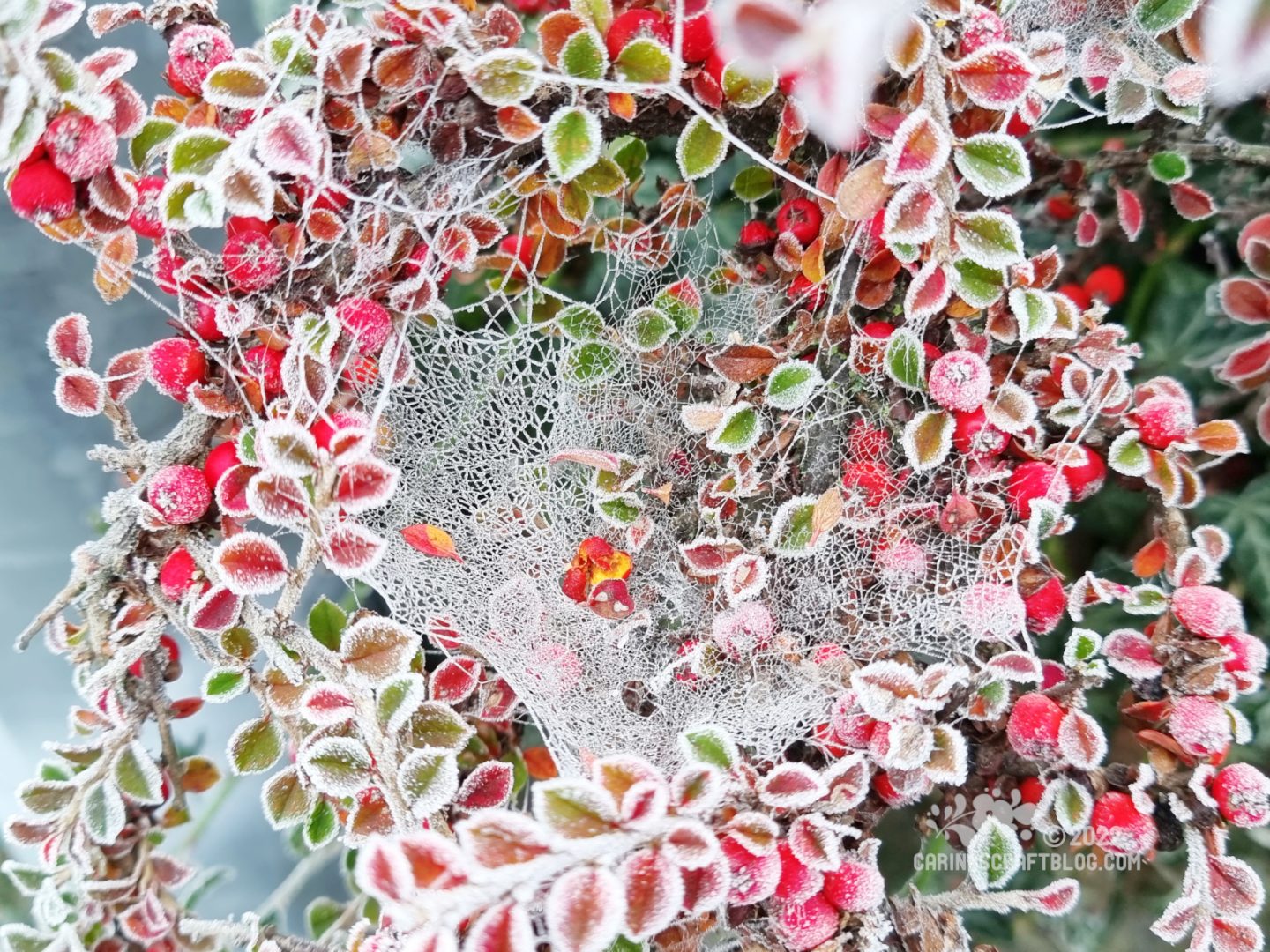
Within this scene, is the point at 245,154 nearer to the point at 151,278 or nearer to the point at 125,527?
the point at 151,278

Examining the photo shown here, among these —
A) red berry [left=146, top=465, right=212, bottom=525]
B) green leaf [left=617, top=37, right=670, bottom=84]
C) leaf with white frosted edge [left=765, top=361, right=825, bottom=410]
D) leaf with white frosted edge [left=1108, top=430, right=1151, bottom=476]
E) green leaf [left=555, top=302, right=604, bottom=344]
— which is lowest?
red berry [left=146, top=465, right=212, bottom=525]

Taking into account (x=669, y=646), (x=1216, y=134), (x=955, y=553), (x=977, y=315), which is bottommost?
(x=669, y=646)

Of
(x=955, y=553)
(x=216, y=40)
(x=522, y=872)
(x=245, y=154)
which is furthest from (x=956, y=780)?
(x=216, y=40)

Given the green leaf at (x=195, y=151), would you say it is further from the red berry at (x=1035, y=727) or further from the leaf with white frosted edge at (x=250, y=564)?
the red berry at (x=1035, y=727)

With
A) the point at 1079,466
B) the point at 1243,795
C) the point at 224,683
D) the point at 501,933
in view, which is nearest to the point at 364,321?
the point at 224,683

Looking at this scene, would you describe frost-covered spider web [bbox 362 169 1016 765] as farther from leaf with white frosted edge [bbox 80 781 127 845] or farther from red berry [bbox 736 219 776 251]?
leaf with white frosted edge [bbox 80 781 127 845]

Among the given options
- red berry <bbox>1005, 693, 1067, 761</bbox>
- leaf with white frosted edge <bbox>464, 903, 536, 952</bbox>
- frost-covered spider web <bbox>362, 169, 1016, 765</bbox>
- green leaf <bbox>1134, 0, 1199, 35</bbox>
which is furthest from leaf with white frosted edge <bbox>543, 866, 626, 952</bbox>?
green leaf <bbox>1134, 0, 1199, 35</bbox>

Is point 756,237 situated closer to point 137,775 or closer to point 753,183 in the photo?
point 753,183
